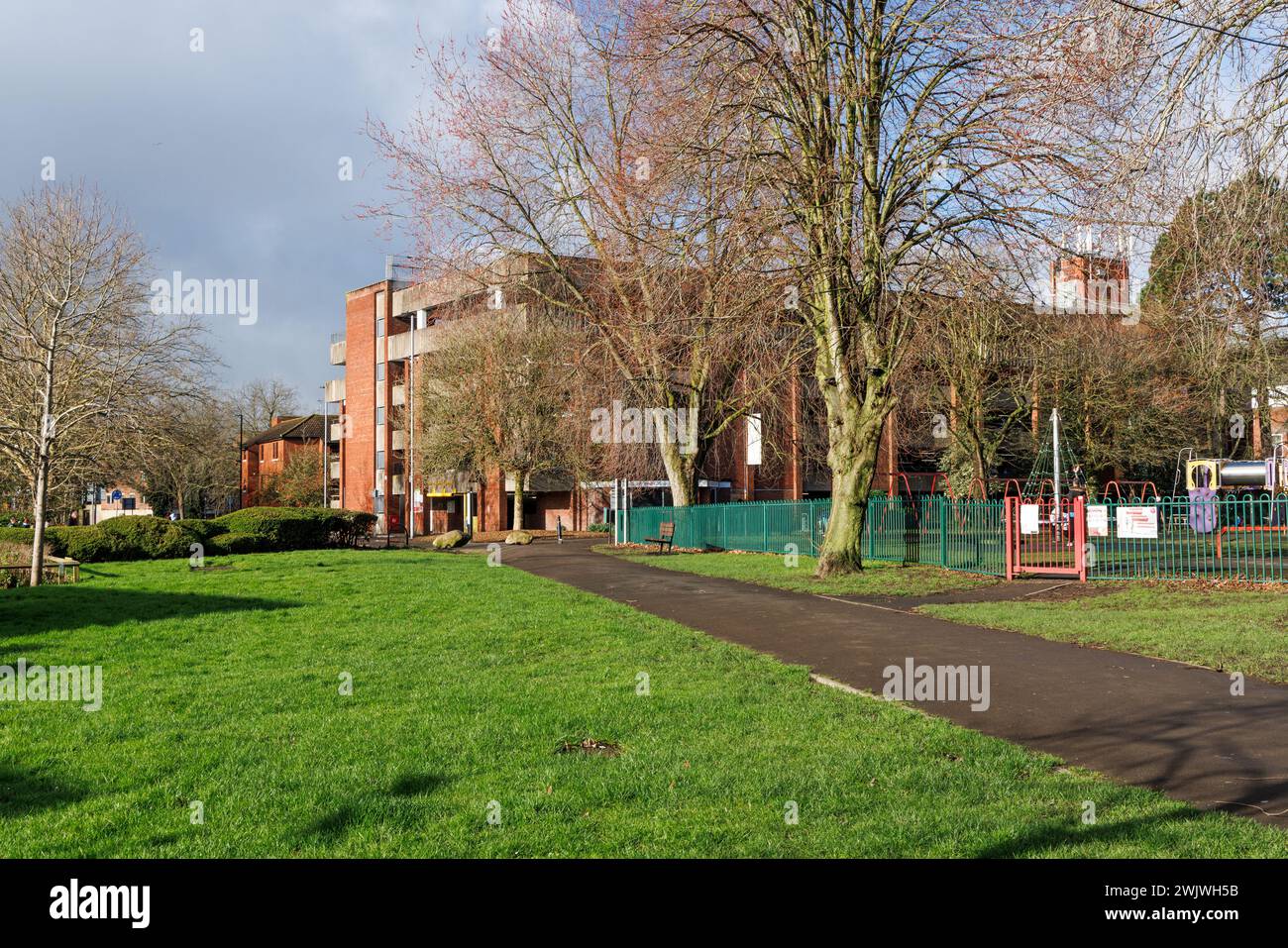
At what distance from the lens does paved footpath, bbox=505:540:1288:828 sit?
19.2ft

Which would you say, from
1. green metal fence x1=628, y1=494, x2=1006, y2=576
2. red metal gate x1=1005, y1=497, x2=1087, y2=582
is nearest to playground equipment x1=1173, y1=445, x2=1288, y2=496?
green metal fence x1=628, y1=494, x2=1006, y2=576

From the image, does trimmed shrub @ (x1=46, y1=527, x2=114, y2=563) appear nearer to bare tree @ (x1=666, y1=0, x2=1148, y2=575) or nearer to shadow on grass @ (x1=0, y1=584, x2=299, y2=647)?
shadow on grass @ (x1=0, y1=584, x2=299, y2=647)

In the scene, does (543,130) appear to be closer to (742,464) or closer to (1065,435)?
(1065,435)

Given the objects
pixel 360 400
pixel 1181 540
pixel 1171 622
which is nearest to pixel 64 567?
pixel 1171 622

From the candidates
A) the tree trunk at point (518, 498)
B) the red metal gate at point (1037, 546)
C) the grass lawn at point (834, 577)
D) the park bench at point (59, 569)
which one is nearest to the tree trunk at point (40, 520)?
the park bench at point (59, 569)

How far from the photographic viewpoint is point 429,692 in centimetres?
807

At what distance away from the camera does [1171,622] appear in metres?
12.3

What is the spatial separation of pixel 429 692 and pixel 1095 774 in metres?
5.12

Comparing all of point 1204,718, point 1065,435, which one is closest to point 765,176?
point 1204,718

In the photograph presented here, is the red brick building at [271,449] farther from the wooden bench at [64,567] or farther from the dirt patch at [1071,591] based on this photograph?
the dirt patch at [1071,591]

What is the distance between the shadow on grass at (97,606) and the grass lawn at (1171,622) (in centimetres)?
1050

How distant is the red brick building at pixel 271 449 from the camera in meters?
77.7

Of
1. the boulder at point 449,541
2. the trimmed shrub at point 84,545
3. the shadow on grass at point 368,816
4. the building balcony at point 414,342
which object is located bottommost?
the boulder at point 449,541

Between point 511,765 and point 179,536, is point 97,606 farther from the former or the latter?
point 179,536
